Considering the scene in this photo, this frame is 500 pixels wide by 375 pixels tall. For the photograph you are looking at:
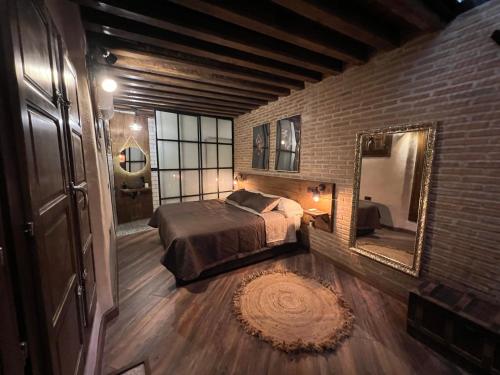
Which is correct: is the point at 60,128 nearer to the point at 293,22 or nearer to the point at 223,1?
the point at 223,1

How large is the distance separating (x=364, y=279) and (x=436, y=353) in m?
0.95

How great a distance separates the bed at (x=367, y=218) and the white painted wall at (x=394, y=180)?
0.06 meters

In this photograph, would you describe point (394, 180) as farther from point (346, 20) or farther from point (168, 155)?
point (168, 155)

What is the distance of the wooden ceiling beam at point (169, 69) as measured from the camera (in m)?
2.27

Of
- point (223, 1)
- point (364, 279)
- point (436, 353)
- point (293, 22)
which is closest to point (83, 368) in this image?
point (436, 353)

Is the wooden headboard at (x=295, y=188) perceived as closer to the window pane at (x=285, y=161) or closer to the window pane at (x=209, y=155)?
the window pane at (x=285, y=161)

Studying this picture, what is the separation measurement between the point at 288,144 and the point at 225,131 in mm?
2317

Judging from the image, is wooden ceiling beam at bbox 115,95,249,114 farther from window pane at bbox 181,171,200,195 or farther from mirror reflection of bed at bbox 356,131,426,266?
mirror reflection of bed at bbox 356,131,426,266

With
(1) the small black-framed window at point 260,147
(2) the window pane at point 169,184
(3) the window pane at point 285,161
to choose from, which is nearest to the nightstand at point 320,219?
(3) the window pane at point 285,161

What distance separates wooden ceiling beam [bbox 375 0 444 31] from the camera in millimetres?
1540

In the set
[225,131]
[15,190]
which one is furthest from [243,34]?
[225,131]

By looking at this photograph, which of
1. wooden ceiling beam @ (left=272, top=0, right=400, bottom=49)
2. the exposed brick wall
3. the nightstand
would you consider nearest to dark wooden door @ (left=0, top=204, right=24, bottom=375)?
wooden ceiling beam @ (left=272, top=0, right=400, bottom=49)

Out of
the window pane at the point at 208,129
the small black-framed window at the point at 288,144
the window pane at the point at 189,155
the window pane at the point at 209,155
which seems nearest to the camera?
the small black-framed window at the point at 288,144

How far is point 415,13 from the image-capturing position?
1611 millimetres
